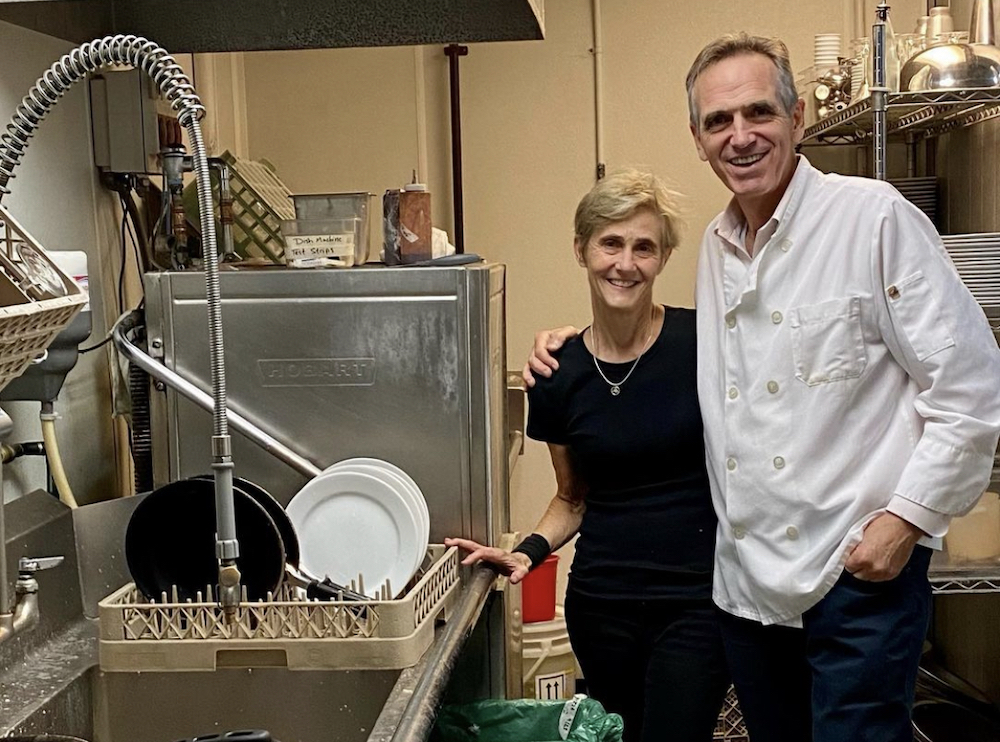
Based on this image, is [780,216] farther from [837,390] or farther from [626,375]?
[626,375]

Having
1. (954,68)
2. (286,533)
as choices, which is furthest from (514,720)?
(954,68)

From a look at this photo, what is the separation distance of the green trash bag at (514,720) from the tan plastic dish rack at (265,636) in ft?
1.25

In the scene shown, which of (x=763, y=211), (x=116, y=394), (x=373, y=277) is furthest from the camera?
(x=116, y=394)

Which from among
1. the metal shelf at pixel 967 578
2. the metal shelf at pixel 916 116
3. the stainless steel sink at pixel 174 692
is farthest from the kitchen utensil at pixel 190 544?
the metal shelf at pixel 916 116

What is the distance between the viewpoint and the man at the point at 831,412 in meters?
1.69

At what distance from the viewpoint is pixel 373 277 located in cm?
204

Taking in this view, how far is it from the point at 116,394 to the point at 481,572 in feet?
2.43

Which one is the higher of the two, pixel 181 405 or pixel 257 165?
pixel 257 165

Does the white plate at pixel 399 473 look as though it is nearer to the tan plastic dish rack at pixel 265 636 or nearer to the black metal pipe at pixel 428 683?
the black metal pipe at pixel 428 683

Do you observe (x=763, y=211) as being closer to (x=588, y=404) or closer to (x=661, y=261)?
(x=661, y=261)

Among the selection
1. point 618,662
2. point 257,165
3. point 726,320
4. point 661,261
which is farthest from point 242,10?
point 618,662

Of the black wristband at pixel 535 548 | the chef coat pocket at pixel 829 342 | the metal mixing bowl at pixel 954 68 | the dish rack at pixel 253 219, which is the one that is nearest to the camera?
the chef coat pocket at pixel 829 342

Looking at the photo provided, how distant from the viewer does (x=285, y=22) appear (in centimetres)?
220

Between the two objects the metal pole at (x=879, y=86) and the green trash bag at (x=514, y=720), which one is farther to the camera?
the metal pole at (x=879, y=86)
